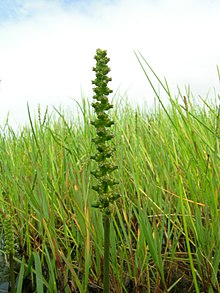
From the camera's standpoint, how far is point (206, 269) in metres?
1.39

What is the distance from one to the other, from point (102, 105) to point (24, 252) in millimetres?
1362

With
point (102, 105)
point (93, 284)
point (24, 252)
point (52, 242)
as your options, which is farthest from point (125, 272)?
point (102, 105)

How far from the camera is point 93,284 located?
4.96 ft

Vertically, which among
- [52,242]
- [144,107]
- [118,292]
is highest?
[144,107]

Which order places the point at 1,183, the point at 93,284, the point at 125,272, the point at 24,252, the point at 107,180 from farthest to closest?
the point at 1,183
the point at 24,252
the point at 125,272
the point at 93,284
the point at 107,180

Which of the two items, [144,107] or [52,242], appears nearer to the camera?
[52,242]

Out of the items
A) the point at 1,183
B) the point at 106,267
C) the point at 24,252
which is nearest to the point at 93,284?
the point at 24,252

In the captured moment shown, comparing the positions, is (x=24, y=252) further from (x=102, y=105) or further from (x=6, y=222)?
(x=102, y=105)

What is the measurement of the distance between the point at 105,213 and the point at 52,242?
72 centimetres

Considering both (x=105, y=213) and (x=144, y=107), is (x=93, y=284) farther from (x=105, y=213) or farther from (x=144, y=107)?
(x=144, y=107)

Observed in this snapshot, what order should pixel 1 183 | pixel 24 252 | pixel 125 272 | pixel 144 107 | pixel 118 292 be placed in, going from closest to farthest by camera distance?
pixel 118 292 → pixel 125 272 → pixel 24 252 → pixel 1 183 → pixel 144 107

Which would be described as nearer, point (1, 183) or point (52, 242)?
point (52, 242)

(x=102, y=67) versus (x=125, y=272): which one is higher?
(x=102, y=67)

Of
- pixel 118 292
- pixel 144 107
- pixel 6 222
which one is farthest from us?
pixel 144 107
